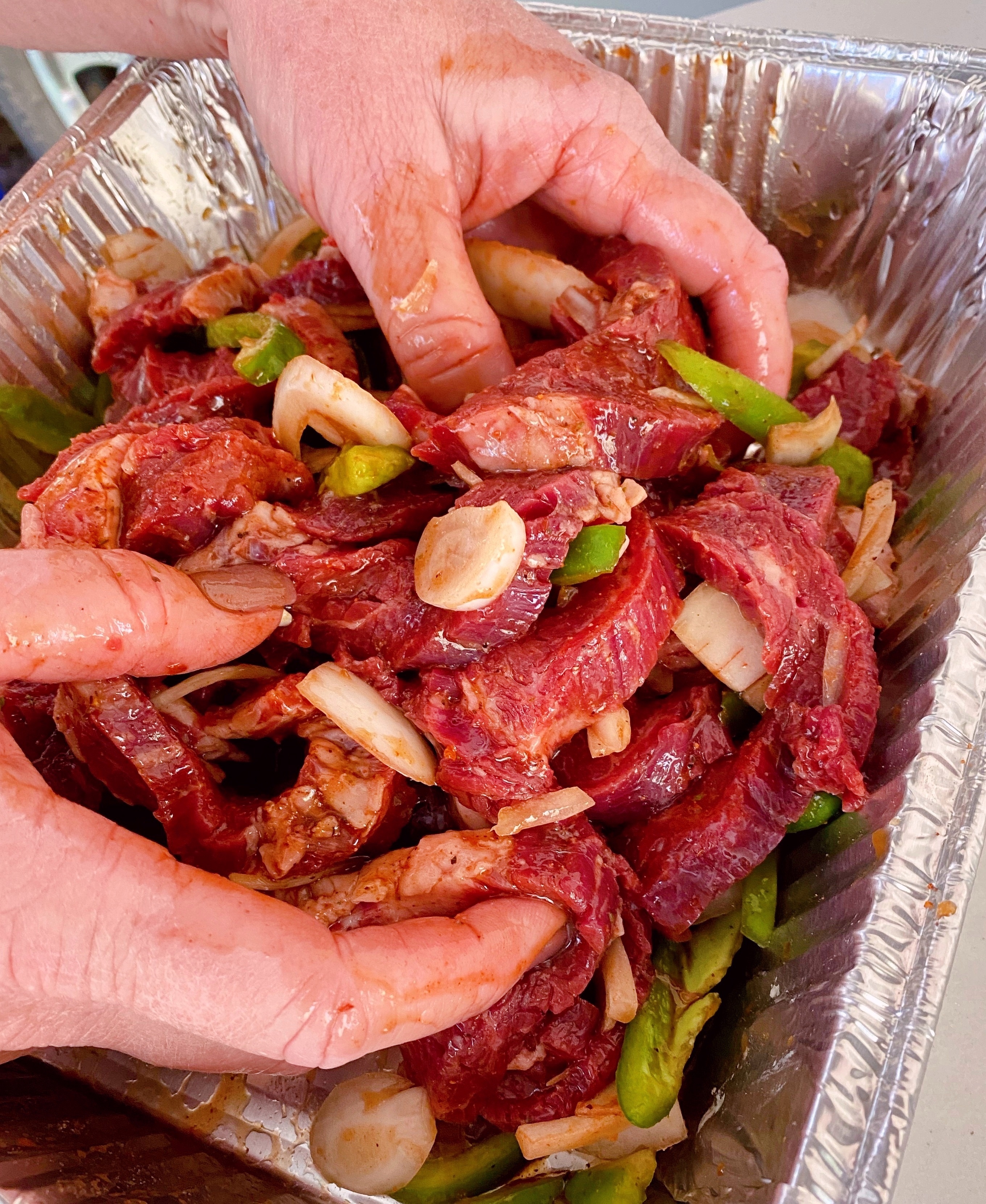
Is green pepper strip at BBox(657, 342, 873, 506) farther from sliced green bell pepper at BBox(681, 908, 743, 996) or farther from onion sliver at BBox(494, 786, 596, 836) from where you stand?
sliced green bell pepper at BBox(681, 908, 743, 996)

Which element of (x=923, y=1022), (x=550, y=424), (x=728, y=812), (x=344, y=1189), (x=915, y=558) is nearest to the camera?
(x=923, y=1022)

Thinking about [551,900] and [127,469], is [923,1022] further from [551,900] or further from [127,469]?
[127,469]

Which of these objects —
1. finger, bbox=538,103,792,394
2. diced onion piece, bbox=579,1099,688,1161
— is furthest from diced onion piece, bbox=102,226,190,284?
diced onion piece, bbox=579,1099,688,1161

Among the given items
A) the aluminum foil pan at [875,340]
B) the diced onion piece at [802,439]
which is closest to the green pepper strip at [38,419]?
the aluminum foil pan at [875,340]

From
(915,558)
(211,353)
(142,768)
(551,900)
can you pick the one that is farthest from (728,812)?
(211,353)

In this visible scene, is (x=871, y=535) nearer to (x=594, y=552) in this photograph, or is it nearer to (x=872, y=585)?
(x=872, y=585)

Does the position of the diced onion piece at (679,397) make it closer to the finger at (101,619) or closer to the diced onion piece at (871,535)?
the diced onion piece at (871,535)
